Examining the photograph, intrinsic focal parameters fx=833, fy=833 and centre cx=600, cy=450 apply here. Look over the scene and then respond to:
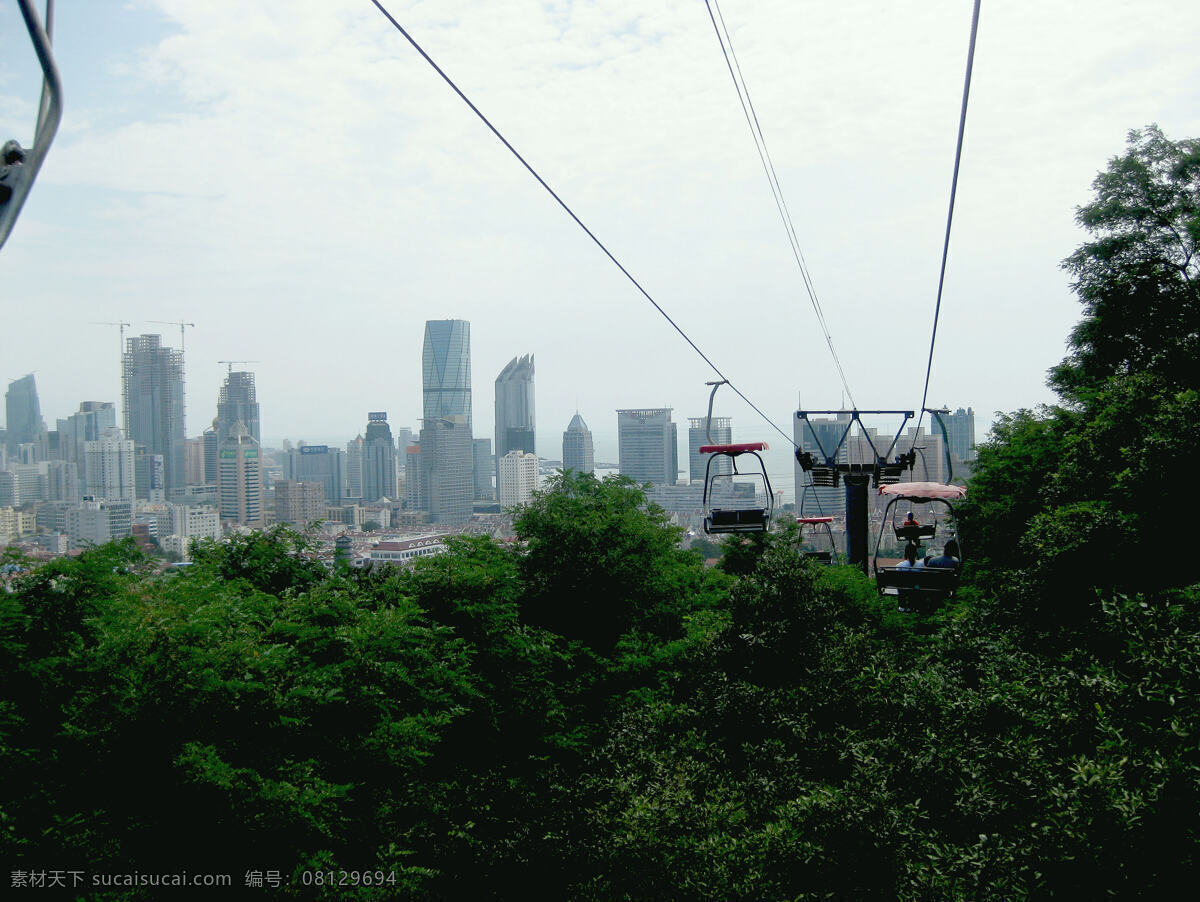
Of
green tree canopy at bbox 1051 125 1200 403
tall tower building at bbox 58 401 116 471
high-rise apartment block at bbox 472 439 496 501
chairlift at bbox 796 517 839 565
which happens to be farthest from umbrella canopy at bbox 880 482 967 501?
high-rise apartment block at bbox 472 439 496 501

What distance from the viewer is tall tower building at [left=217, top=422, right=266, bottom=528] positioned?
59250mm

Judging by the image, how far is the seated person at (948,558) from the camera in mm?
10705

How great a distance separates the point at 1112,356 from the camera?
747 inches

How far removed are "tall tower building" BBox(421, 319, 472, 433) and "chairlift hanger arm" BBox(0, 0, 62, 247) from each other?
117052mm

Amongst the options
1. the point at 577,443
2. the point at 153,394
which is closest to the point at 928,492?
the point at 153,394

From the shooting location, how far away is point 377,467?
8669 centimetres

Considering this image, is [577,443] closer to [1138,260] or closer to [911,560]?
[1138,260]

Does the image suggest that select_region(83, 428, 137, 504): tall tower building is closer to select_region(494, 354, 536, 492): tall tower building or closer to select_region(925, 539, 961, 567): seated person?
select_region(925, 539, 961, 567): seated person

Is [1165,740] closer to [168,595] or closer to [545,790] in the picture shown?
[545,790]

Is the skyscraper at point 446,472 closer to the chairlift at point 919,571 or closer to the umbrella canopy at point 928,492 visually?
the chairlift at point 919,571

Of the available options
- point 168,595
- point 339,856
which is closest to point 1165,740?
point 339,856

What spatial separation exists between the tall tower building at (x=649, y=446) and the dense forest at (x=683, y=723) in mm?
39770

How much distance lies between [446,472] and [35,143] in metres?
83.8

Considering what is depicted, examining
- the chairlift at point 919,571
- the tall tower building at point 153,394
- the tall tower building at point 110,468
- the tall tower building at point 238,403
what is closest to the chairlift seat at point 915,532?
the chairlift at point 919,571
